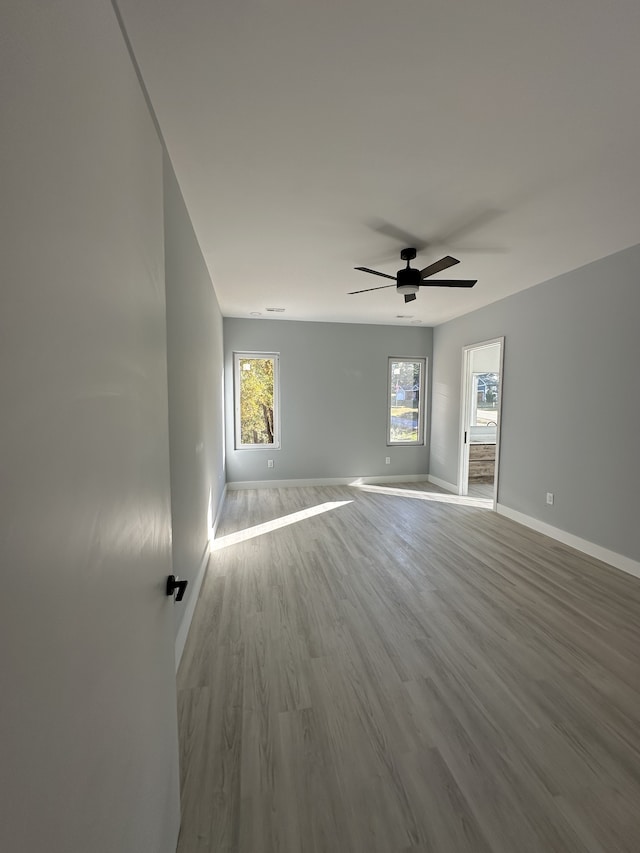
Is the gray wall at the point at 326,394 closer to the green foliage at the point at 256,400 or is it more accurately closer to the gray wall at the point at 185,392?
the green foliage at the point at 256,400

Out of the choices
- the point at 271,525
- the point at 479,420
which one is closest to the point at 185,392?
the point at 271,525

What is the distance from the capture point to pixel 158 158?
1.09 meters

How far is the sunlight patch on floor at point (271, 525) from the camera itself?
361cm

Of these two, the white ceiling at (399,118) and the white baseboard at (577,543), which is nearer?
the white ceiling at (399,118)

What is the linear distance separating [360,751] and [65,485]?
5.43 ft

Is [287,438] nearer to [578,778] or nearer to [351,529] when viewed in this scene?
[351,529]

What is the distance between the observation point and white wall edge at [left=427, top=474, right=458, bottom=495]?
5544 millimetres

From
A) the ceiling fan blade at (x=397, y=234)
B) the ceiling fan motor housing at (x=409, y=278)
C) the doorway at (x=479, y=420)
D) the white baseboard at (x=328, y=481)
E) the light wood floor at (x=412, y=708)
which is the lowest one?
the light wood floor at (x=412, y=708)

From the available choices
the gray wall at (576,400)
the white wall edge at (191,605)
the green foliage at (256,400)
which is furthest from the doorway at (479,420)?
the white wall edge at (191,605)

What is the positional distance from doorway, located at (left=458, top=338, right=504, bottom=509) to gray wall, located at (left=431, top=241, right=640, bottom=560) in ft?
1.05

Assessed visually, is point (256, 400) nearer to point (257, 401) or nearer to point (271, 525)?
point (257, 401)

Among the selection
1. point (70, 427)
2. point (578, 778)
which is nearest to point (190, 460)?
point (70, 427)

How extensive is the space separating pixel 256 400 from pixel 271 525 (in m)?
2.31

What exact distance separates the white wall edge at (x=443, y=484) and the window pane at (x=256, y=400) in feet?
8.84
